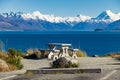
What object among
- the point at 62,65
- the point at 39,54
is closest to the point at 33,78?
the point at 62,65

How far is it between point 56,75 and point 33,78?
1.27 meters

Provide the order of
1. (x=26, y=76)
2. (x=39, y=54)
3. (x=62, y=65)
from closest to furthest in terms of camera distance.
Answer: (x=26, y=76) < (x=62, y=65) < (x=39, y=54)

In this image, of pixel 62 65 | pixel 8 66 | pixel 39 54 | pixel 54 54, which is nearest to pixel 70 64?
pixel 62 65

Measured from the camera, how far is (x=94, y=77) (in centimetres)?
1606

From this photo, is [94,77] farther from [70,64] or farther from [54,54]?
[54,54]

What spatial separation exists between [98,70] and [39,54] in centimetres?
1811

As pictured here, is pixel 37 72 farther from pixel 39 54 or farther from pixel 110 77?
pixel 39 54

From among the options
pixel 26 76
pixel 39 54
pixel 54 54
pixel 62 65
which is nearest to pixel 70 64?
pixel 62 65

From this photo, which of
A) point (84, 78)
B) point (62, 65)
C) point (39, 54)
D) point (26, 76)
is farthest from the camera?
point (39, 54)

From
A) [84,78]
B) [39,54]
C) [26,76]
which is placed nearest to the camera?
[84,78]

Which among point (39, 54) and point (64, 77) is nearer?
point (64, 77)

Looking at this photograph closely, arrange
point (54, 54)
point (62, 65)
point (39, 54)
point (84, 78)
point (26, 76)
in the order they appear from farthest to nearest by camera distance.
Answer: point (39, 54)
point (54, 54)
point (62, 65)
point (26, 76)
point (84, 78)

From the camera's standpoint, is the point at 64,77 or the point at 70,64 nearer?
the point at 64,77

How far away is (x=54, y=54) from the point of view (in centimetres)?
3231
